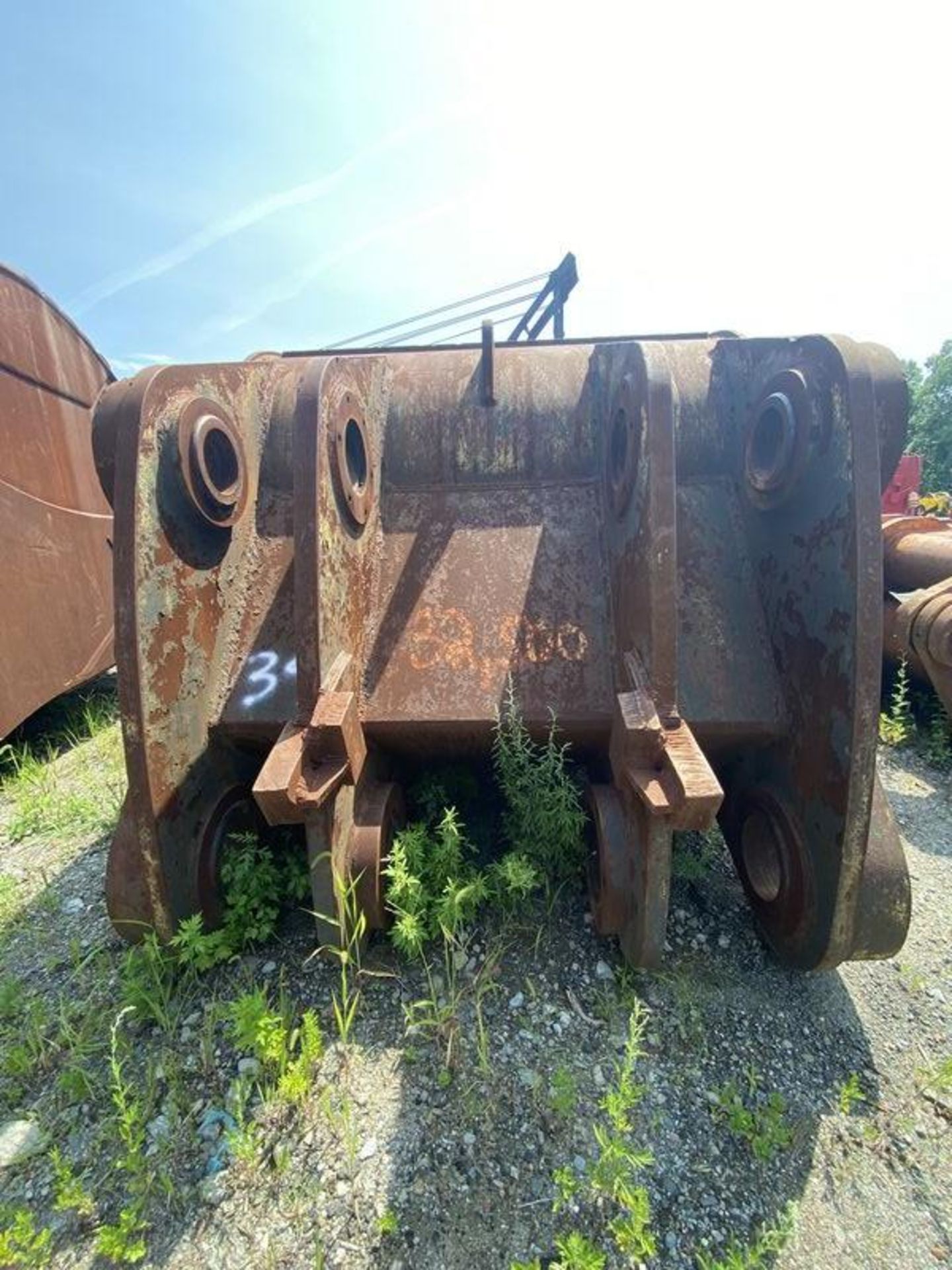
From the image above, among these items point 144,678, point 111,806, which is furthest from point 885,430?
point 111,806

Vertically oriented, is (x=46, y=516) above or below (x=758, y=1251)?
above

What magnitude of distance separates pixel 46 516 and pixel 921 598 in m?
5.63

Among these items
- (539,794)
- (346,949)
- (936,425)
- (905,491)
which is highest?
(936,425)

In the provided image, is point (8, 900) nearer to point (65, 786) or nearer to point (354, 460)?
point (65, 786)

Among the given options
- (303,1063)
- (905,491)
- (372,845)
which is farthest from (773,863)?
(905,491)

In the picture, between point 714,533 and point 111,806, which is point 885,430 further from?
point 111,806

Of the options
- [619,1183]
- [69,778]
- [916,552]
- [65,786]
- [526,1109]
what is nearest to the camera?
[619,1183]

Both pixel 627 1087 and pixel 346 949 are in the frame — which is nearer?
pixel 627 1087

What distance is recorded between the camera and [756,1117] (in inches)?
58.8

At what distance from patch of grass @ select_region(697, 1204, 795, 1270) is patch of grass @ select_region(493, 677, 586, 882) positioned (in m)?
0.97

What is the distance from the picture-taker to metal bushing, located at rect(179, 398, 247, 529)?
1.85 meters

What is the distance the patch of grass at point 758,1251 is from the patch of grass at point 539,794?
965 millimetres

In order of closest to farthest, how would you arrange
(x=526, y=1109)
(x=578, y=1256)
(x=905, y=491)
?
1. (x=578, y=1256)
2. (x=526, y=1109)
3. (x=905, y=491)

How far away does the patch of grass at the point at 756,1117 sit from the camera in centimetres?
144
